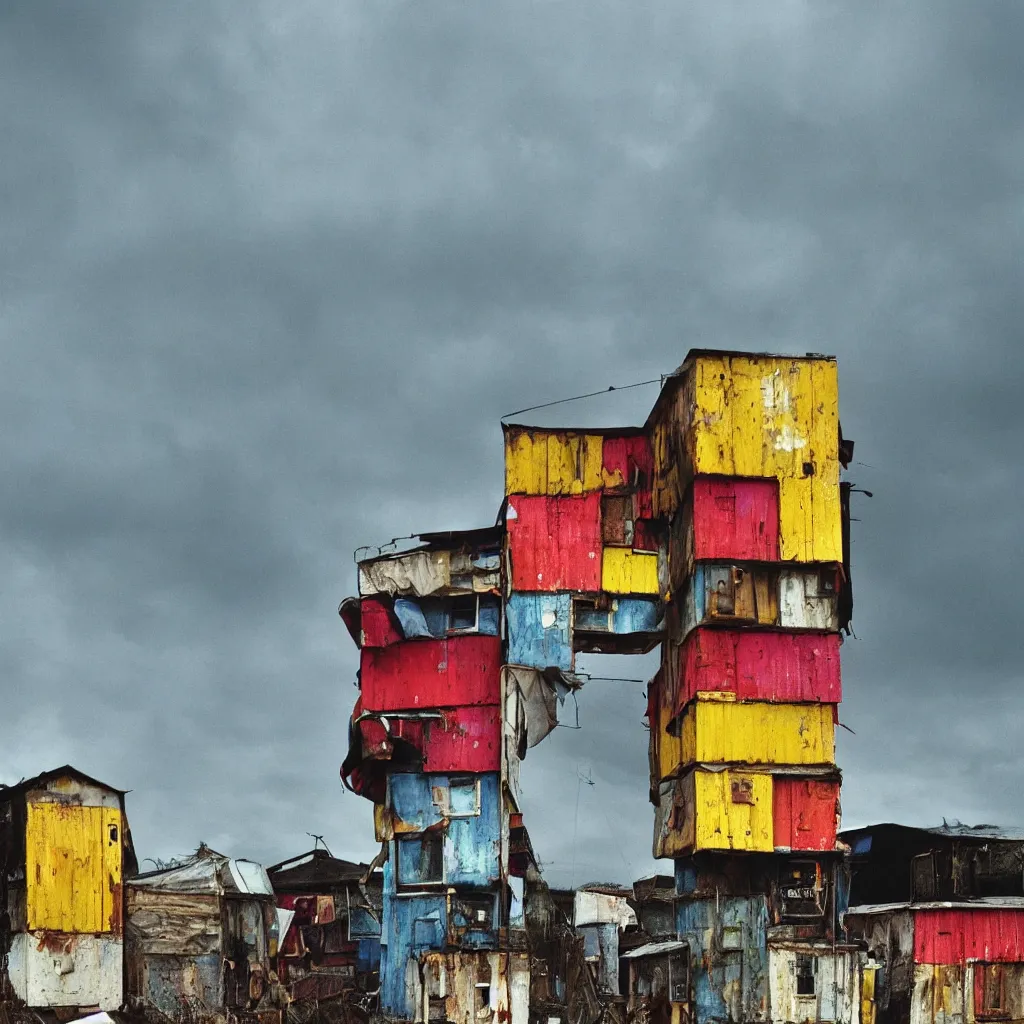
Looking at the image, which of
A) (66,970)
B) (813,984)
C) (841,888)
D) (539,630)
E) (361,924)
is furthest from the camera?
(361,924)

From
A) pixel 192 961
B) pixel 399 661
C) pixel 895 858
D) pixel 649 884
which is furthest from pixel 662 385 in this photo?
pixel 649 884

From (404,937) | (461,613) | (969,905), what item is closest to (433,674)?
(461,613)

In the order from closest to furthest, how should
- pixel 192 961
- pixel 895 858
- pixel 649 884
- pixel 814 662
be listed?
1. pixel 814 662
2. pixel 192 961
3. pixel 895 858
4. pixel 649 884

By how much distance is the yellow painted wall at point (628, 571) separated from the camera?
5772 centimetres

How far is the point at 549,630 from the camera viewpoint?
5691 centimetres

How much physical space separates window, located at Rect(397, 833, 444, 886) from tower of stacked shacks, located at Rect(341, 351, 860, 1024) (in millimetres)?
83

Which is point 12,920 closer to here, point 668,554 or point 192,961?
point 192,961

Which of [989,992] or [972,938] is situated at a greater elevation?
[972,938]

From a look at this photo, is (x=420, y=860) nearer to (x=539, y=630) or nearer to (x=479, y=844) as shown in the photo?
(x=479, y=844)

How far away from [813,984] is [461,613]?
18959mm

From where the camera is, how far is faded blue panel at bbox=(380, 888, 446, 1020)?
56.8 m

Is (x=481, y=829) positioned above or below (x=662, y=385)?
below

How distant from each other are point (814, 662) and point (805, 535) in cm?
436

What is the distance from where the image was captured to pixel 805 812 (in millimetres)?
52219
